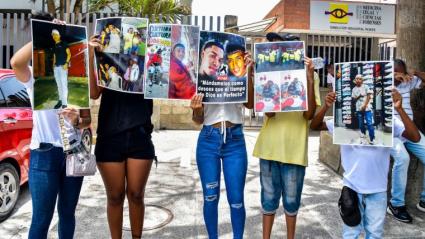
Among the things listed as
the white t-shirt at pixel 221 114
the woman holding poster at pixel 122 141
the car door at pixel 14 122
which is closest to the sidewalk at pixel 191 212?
the car door at pixel 14 122

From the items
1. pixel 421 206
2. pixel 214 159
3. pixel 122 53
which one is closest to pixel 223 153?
pixel 214 159

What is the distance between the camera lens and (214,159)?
324cm

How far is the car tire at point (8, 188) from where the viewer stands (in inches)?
177

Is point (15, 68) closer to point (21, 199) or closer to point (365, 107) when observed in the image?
point (365, 107)

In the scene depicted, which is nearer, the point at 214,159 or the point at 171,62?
the point at 171,62

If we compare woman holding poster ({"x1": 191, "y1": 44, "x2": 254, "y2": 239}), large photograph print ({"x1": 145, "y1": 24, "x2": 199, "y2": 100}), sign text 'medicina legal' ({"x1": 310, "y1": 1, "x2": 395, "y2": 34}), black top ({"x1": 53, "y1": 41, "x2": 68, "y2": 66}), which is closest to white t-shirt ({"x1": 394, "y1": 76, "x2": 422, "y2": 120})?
woman holding poster ({"x1": 191, "y1": 44, "x2": 254, "y2": 239})

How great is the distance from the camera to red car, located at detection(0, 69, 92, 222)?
453 cm

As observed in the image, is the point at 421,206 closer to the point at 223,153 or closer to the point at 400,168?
the point at 400,168

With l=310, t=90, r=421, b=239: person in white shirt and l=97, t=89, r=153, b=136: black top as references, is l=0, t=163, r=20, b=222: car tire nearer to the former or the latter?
l=97, t=89, r=153, b=136: black top

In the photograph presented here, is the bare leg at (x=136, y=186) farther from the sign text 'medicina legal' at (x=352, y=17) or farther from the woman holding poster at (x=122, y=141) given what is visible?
the sign text 'medicina legal' at (x=352, y=17)

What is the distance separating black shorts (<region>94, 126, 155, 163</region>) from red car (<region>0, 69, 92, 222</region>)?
1949 millimetres

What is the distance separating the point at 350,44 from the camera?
44.5ft

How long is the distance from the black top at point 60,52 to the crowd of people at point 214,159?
184 mm

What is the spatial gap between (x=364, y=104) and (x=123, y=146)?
5.76 ft
